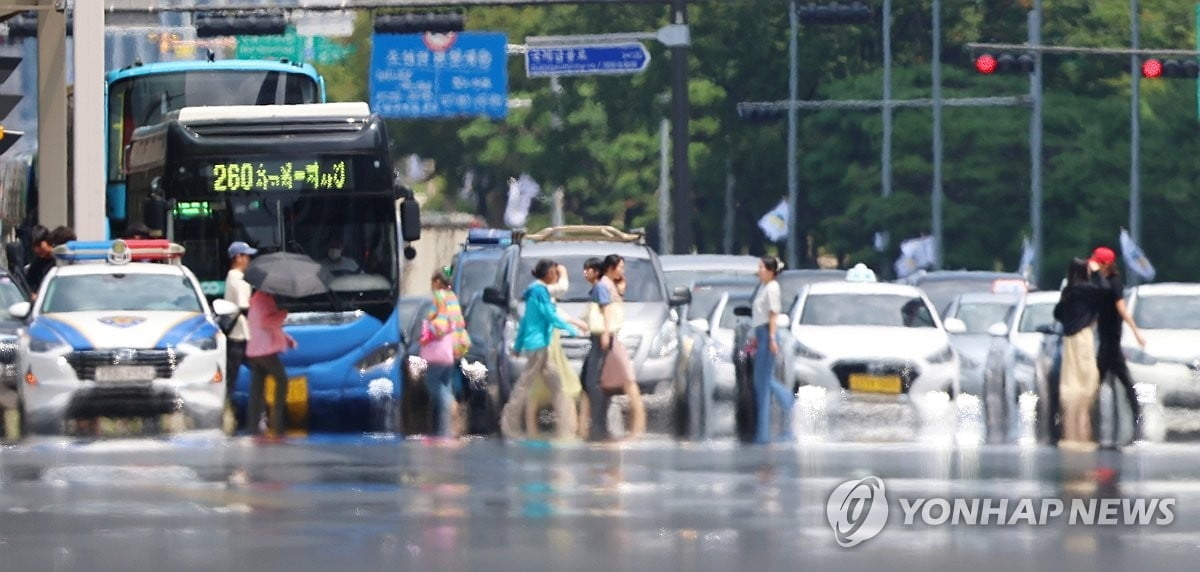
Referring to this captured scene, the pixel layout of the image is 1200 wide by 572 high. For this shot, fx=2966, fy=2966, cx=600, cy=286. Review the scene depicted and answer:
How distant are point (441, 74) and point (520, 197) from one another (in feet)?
55.9

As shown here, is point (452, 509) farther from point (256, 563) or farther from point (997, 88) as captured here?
point (997, 88)

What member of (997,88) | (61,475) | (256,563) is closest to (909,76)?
(997,88)

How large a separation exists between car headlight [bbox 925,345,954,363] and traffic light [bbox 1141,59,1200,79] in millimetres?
19022

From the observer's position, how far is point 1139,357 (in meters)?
24.7

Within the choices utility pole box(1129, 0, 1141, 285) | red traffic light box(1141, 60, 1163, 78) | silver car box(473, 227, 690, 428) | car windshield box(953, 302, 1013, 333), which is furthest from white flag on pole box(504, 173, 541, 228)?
silver car box(473, 227, 690, 428)

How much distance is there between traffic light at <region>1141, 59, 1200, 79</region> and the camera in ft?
141

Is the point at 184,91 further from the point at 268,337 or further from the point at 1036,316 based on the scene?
the point at 1036,316

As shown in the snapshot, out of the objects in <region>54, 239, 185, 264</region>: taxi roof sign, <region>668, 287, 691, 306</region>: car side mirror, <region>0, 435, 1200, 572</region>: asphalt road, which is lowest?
<region>0, 435, 1200, 572</region>: asphalt road

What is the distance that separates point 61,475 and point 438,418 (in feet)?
22.2

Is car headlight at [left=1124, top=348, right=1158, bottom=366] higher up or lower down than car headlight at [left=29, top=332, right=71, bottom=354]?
lower down

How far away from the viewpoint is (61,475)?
17906 mm

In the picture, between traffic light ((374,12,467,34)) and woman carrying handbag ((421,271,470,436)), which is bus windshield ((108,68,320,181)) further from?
traffic light ((374,12,467,34))

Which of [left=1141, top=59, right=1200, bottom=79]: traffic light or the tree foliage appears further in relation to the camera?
the tree foliage

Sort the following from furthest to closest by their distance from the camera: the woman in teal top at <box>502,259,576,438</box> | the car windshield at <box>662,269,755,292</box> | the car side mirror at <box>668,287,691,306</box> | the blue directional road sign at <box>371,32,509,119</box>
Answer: the blue directional road sign at <box>371,32,509,119</box> < the car windshield at <box>662,269,755,292</box> < the car side mirror at <box>668,287,691,306</box> < the woman in teal top at <box>502,259,576,438</box>
